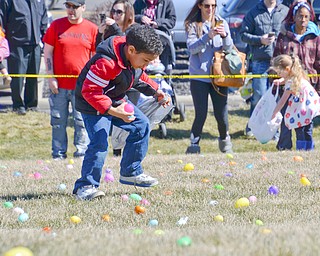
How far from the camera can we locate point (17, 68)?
12758 millimetres

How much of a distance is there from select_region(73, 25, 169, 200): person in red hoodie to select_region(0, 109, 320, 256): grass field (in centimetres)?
23

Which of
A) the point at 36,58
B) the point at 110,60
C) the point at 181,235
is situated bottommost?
the point at 36,58

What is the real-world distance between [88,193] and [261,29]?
6.00 m

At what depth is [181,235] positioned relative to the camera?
4.39 metres

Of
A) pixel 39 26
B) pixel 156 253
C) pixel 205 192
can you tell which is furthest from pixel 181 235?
pixel 39 26

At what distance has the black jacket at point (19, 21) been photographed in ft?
41.4

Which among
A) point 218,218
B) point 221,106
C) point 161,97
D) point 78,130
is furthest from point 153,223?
point 221,106

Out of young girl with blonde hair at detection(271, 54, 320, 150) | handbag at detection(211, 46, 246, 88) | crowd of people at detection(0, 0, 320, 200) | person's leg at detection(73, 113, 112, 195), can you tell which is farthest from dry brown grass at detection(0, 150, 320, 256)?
handbag at detection(211, 46, 246, 88)

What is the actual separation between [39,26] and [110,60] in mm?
7174

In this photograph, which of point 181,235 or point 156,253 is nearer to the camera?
point 156,253

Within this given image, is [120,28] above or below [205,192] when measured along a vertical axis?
above

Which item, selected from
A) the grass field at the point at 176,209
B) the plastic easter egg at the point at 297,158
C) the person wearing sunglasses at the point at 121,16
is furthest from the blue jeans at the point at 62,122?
the plastic easter egg at the point at 297,158

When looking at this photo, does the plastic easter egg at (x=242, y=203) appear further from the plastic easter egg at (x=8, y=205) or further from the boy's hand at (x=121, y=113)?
the plastic easter egg at (x=8, y=205)

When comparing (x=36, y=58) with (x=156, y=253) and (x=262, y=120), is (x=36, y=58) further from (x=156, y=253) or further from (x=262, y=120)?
(x=156, y=253)
